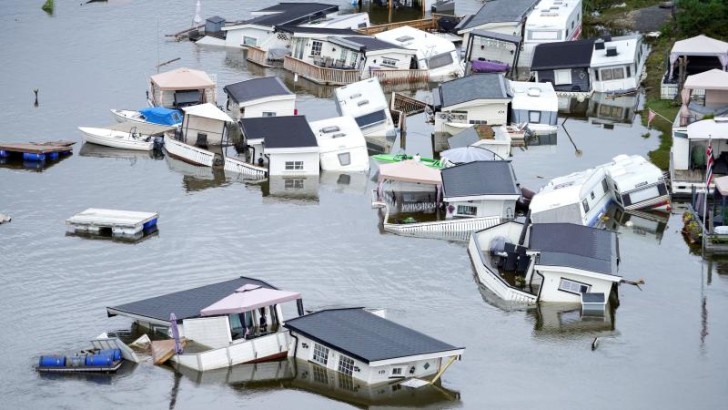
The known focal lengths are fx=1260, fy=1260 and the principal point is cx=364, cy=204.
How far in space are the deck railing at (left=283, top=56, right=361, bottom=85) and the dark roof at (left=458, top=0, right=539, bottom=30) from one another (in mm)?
10788

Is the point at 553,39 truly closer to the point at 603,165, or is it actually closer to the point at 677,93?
the point at 677,93

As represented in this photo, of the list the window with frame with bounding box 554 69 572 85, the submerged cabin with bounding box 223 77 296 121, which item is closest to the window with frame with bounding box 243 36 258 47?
the submerged cabin with bounding box 223 77 296 121

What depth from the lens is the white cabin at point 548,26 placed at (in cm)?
8569

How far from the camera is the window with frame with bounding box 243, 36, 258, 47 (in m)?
91.2

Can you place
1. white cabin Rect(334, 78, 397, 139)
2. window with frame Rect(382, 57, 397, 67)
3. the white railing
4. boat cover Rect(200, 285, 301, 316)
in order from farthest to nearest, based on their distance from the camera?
1. window with frame Rect(382, 57, 397, 67)
2. white cabin Rect(334, 78, 397, 139)
3. the white railing
4. boat cover Rect(200, 285, 301, 316)

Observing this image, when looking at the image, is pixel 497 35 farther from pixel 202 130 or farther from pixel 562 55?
pixel 202 130

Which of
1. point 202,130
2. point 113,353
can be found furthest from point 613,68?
point 113,353

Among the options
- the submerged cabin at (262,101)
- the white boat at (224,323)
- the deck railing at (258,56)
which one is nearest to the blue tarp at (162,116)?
the submerged cabin at (262,101)

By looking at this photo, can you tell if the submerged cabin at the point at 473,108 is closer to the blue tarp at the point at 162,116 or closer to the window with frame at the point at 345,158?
the window with frame at the point at 345,158

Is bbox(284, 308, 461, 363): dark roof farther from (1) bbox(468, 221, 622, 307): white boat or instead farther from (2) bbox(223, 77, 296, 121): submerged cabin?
(2) bbox(223, 77, 296, 121): submerged cabin

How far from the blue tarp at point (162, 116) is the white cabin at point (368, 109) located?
30.6 feet

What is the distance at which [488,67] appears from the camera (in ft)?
276

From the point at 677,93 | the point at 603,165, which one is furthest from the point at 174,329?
the point at 677,93

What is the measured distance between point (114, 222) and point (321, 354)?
56.4ft
